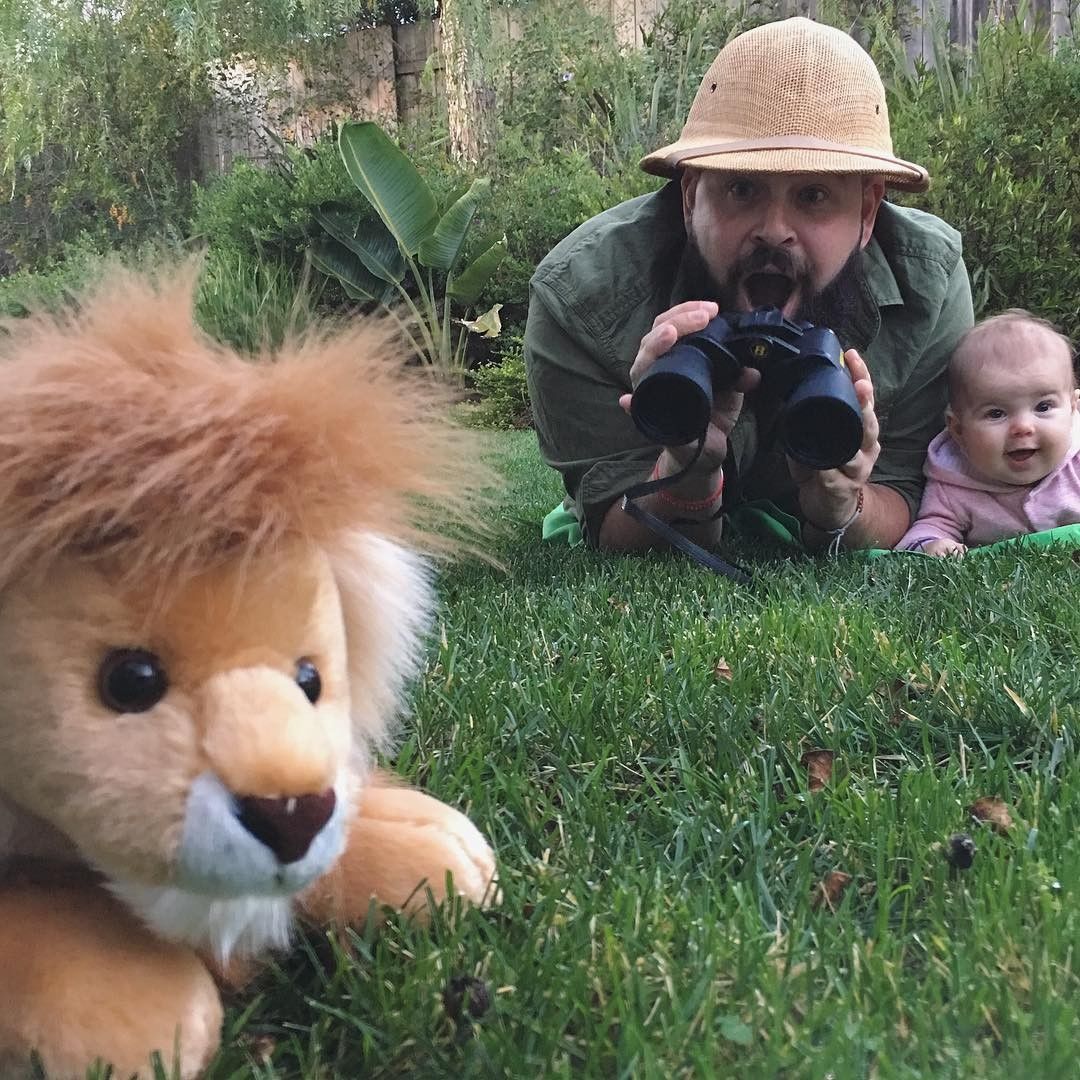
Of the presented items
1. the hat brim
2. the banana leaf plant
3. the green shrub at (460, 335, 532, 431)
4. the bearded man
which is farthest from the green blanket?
the green shrub at (460, 335, 532, 431)

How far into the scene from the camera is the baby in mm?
2408

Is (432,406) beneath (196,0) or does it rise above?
beneath

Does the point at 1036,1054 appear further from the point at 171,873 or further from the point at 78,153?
the point at 78,153

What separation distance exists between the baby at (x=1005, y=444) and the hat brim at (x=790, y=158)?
51 centimetres

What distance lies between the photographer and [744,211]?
2174 millimetres

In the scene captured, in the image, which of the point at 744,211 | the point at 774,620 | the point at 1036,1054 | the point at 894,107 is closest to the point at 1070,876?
the point at 1036,1054

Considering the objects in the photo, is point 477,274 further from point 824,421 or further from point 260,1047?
point 260,1047

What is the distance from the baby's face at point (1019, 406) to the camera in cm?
240

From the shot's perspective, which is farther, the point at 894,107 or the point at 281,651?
the point at 894,107

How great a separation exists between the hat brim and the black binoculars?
0.31 meters

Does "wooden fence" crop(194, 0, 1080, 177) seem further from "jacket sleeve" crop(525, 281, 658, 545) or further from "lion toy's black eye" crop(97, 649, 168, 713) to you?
"lion toy's black eye" crop(97, 649, 168, 713)

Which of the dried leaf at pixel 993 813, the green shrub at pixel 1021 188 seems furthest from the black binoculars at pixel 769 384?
the green shrub at pixel 1021 188

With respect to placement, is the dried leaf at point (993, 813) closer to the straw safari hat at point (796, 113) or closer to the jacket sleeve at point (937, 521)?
the straw safari hat at point (796, 113)

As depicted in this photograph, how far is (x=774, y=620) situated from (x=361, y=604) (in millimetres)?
1013
